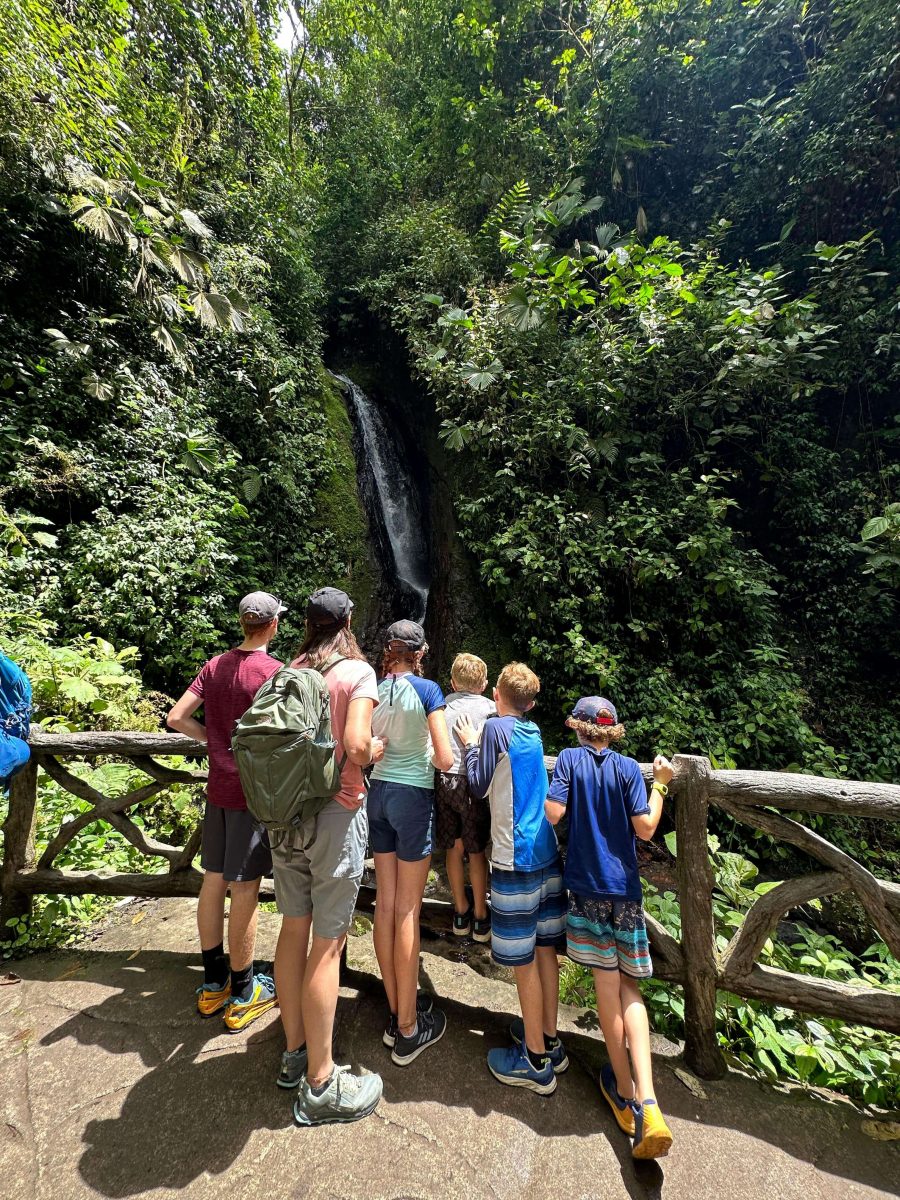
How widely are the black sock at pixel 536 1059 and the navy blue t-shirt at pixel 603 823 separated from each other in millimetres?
817

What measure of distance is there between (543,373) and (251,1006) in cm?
954

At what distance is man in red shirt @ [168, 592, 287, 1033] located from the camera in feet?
8.23

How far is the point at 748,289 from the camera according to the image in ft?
26.3

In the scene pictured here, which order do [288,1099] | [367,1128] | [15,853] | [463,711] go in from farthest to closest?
[15,853] < [463,711] < [288,1099] < [367,1128]

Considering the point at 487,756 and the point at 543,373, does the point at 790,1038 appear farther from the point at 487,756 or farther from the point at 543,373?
the point at 543,373

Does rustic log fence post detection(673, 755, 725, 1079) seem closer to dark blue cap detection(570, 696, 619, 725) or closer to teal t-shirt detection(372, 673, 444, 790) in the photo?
dark blue cap detection(570, 696, 619, 725)

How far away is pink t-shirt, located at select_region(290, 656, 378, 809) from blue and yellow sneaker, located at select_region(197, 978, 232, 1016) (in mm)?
1609

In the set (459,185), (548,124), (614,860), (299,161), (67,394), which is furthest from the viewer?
(299,161)

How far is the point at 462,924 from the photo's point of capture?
3.06 metres

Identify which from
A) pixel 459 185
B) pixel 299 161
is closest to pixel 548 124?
pixel 459 185

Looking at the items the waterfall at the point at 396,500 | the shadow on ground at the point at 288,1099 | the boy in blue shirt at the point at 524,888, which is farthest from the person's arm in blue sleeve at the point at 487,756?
the waterfall at the point at 396,500

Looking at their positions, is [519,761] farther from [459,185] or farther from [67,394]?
[459,185]

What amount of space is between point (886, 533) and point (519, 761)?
8570 millimetres

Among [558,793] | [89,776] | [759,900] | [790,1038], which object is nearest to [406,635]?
[558,793]
